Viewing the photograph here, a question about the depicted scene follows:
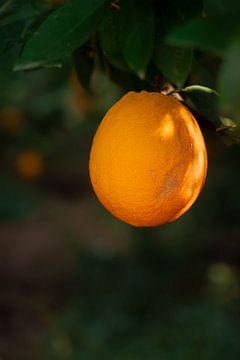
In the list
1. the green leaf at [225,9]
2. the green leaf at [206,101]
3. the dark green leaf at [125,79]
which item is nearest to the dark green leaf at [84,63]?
the dark green leaf at [125,79]

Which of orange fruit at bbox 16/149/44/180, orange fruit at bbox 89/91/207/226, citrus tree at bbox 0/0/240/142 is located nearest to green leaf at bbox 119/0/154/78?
citrus tree at bbox 0/0/240/142


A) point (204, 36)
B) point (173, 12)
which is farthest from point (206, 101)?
point (204, 36)

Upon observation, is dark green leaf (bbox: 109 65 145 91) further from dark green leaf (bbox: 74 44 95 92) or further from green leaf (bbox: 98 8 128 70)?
green leaf (bbox: 98 8 128 70)

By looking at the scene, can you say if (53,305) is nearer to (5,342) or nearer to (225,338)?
(5,342)

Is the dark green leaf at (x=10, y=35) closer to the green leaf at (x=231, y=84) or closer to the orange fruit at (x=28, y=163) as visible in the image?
the green leaf at (x=231, y=84)

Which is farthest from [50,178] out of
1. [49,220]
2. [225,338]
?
[225,338]
